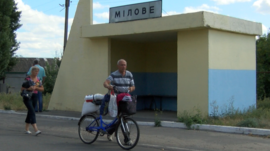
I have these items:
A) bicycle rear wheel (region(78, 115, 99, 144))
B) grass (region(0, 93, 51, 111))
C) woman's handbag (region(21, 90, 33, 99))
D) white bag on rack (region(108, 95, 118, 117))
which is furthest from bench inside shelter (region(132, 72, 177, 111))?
white bag on rack (region(108, 95, 118, 117))

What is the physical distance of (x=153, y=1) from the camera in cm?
1148

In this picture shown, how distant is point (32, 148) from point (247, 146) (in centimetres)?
466

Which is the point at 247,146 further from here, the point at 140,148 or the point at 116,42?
the point at 116,42

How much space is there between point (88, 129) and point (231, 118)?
5.08 meters

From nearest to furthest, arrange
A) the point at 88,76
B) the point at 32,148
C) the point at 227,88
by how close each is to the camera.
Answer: the point at 32,148
the point at 227,88
the point at 88,76

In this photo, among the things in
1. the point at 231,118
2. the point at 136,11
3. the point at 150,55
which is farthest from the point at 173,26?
the point at 150,55

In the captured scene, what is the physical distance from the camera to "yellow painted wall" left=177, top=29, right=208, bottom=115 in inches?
417

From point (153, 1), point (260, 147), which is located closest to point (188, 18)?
point (153, 1)

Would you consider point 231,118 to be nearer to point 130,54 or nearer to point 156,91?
point 156,91

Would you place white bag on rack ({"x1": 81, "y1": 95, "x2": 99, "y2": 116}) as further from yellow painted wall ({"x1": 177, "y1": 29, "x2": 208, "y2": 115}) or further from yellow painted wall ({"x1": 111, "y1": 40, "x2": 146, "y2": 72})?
yellow painted wall ({"x1": 111, "y1": 40, "x2": 146, "y2": 72})

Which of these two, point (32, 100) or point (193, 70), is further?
point (193, 70)

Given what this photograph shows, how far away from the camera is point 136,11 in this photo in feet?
38.8

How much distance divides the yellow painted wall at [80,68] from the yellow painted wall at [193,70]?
3111 millimetres

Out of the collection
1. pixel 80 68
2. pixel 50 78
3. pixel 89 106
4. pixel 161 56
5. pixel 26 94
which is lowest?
pixel 89 106
